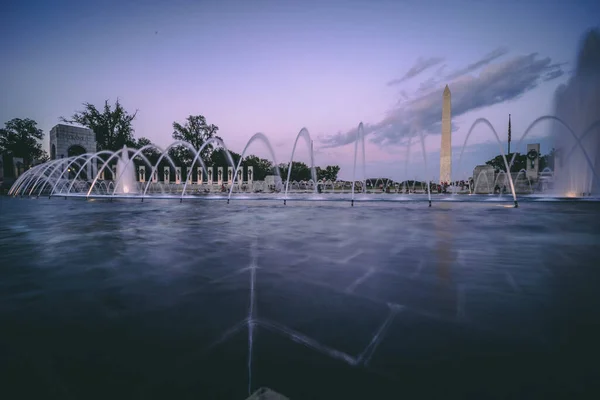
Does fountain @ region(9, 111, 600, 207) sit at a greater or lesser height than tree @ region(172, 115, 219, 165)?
lesser

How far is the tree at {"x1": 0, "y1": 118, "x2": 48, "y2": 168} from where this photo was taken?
218 ft

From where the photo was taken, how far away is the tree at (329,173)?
10400 cm

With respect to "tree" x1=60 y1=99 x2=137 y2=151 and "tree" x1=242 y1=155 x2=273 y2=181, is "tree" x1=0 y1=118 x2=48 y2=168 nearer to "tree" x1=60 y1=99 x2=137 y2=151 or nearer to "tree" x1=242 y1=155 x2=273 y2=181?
"tree" x1=60 y1=99 x2=137 y2=151

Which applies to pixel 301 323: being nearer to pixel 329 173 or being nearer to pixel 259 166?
pixel 259 166

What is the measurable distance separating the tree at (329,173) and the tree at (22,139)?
8090 cm

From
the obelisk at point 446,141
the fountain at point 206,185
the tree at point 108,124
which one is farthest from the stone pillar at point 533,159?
the tree at point 108,124

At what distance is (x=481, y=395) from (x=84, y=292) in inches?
146

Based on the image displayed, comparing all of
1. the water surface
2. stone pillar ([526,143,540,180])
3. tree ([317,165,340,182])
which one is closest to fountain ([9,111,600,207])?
stone pillar ([526,143,540,180])

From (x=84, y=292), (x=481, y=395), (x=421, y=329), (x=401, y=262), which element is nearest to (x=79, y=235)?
(x=84, y=292)

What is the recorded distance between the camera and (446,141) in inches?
1524

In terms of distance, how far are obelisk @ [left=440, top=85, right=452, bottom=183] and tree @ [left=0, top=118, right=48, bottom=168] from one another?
8675 centimetres

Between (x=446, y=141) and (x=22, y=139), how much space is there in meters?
95.3

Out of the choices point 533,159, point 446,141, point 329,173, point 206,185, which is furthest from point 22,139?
point 533,159

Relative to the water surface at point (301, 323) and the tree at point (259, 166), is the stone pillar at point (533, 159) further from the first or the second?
the tree at point (259, 166)
